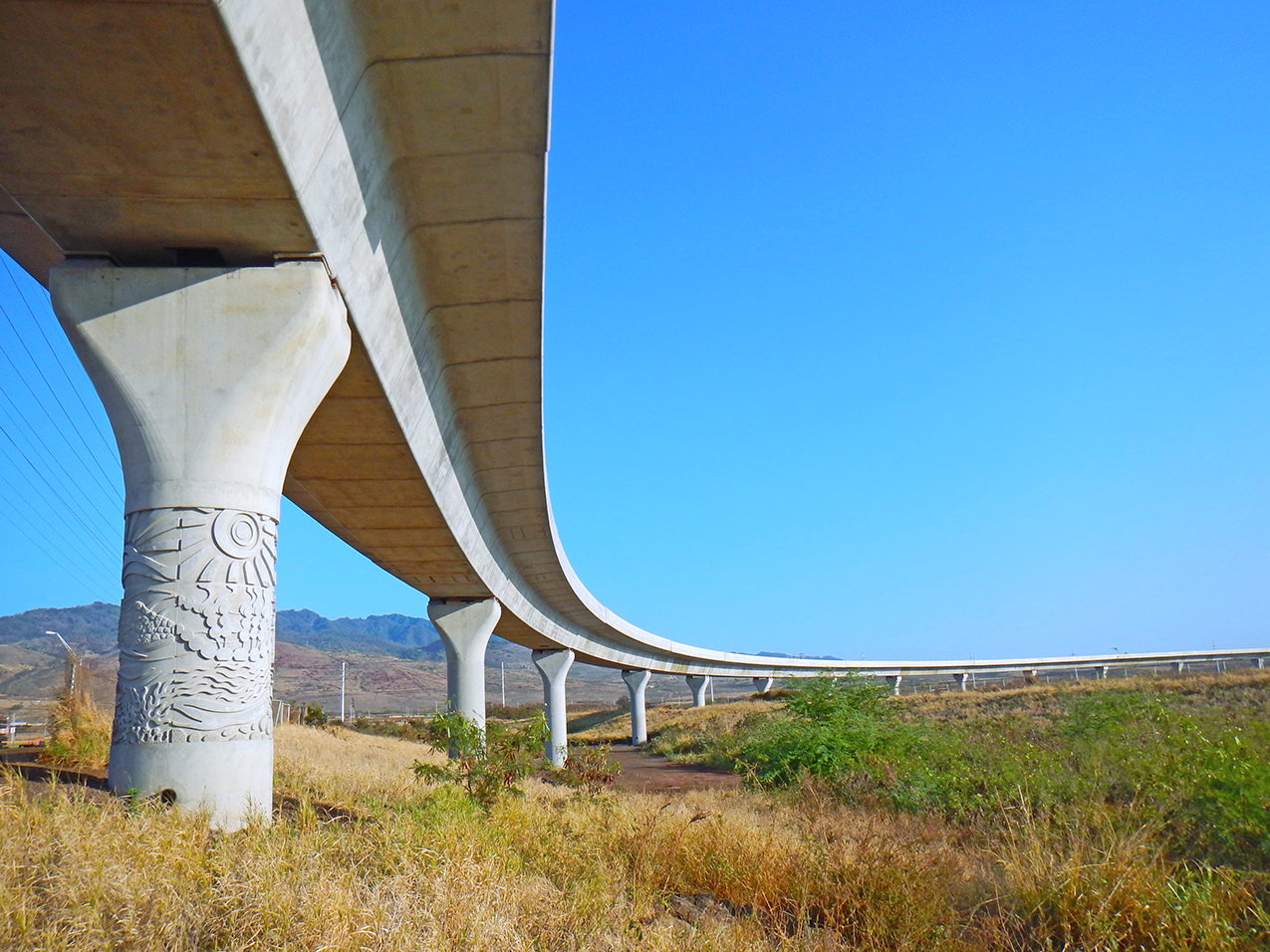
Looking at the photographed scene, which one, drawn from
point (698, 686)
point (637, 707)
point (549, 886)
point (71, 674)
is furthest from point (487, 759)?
point (698, 686)

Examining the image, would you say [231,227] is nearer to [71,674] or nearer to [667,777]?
[71,674]

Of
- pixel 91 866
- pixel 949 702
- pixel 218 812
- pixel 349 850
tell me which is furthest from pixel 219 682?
pixel 949 702

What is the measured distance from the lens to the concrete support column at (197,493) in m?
6.84

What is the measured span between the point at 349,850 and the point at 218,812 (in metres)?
1.59

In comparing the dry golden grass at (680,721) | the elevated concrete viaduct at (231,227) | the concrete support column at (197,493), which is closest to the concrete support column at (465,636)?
the elevated concrete viaduct at (231,227)

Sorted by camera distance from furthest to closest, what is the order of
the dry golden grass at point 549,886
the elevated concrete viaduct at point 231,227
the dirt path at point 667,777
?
the dirt path at point 667,777
the elevated concrete viaduct at point 231,227
the dry golden grass at point 549,886

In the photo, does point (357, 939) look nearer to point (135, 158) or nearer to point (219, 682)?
point (219, 682)

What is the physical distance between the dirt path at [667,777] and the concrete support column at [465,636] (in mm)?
4310

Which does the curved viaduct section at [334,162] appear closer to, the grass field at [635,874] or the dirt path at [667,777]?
the grass field at [635,874]

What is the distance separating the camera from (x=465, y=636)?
76.2ft

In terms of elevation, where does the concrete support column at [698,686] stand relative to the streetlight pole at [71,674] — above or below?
below

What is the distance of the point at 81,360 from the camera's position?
721 cm

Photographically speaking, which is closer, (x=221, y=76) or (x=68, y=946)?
(x=68, y=946)

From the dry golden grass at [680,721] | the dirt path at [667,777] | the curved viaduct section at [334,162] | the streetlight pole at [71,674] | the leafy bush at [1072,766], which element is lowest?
the dry golden grass at [680,721]
